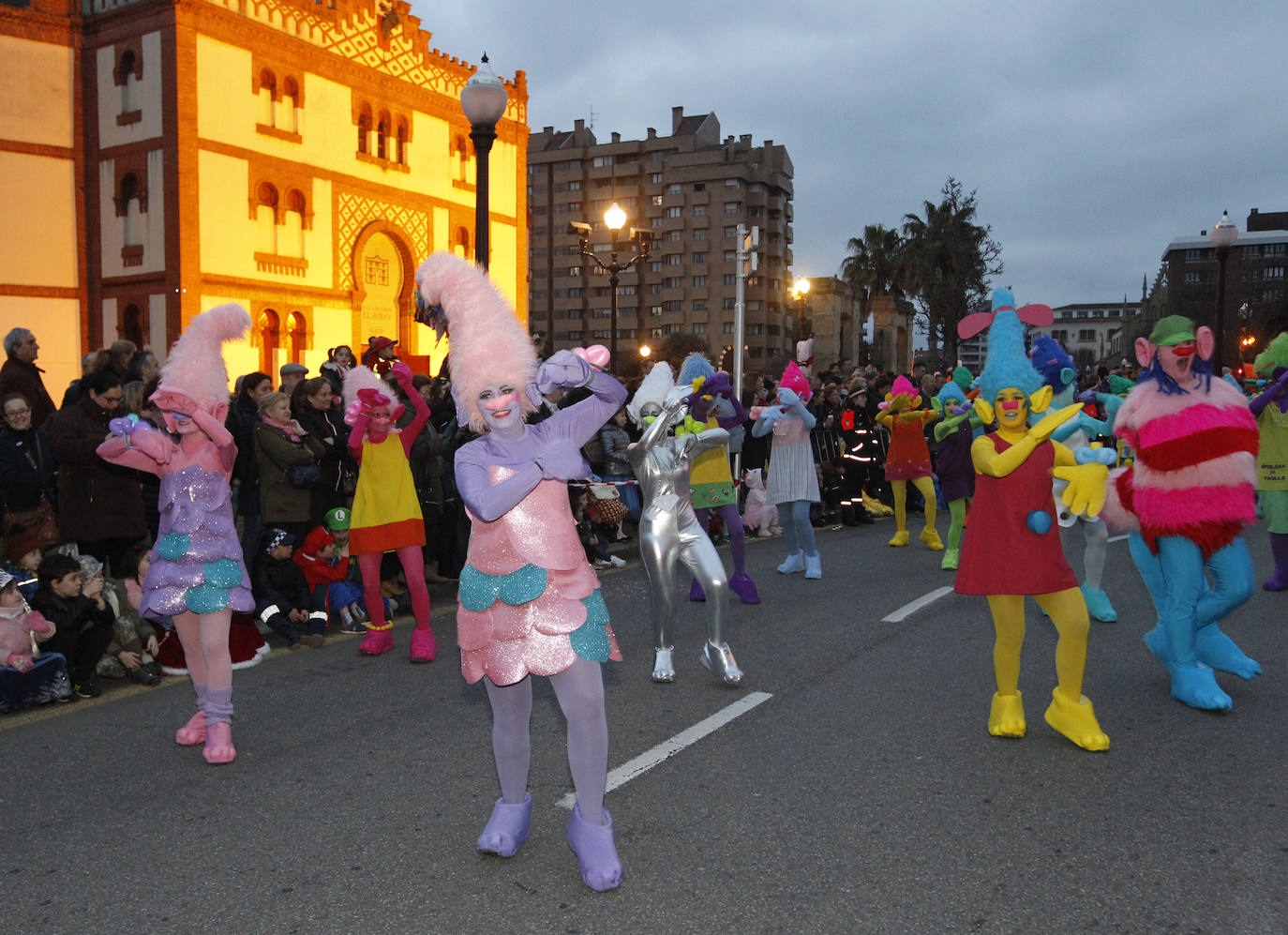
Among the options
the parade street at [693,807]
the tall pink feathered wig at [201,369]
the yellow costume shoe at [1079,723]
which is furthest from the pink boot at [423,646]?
the yellow costume shoe at [1079,723]

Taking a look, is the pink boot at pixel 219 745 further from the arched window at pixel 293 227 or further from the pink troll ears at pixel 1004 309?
the arched window at pixel 293 227

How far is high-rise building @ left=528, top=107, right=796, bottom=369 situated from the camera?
7025cm

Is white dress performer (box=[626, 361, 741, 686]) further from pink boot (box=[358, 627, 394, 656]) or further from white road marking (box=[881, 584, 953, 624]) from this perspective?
white road marking (box=[881, 584, 953, 624])

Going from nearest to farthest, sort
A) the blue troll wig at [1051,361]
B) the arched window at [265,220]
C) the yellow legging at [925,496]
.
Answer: the blue troll wig at [1051,361]
the yellow legging at [925,496]
the arched window at [265,220]

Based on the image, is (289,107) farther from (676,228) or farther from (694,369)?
(676,228)

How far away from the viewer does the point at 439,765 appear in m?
4.56

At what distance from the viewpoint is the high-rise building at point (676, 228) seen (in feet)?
230

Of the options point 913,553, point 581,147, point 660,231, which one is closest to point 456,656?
point 913,553

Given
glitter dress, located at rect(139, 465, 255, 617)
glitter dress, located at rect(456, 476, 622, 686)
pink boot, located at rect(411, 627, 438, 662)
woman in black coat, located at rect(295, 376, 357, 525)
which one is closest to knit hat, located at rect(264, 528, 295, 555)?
woman in black coat, located at rect(295, 376, 357, 525)

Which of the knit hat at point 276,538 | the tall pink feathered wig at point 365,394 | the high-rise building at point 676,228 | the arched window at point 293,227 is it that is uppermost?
the high-rise building at point 676,228

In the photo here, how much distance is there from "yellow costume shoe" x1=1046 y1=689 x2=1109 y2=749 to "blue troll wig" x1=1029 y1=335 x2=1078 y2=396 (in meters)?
1.69

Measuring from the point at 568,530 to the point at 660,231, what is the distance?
71.5 m

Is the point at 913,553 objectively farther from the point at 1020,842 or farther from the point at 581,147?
the point at 581,147

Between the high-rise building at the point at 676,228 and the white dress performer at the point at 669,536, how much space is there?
60.4 m
